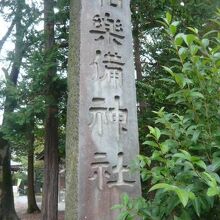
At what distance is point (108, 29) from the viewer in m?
5.33

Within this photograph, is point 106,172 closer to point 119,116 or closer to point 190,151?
point 119,116

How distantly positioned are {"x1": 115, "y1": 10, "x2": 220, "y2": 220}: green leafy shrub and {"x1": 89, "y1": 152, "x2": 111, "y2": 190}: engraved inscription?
2926mm

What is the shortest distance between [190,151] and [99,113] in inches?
129

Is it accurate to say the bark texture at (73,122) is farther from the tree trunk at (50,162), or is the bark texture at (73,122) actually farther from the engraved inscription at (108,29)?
the tree trunk at (50,162)

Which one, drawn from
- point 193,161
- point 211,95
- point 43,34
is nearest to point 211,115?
point 211,95

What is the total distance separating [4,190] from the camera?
14.6 metres

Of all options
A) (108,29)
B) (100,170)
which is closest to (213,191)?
(100,170)

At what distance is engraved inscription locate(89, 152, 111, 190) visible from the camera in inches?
187

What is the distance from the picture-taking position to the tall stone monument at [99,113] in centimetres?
471

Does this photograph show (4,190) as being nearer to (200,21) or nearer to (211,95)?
(200,21)

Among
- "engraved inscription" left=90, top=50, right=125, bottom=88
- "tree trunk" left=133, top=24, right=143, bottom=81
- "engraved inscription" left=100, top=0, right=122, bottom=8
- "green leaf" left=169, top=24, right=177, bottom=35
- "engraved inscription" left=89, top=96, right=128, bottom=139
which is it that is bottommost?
"green leaf" left=169, top=24, right=177, bottom=35

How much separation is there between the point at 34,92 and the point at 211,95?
22.6 feet

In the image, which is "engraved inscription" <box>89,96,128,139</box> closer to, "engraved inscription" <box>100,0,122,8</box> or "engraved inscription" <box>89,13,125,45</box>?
"engraved inscription" <box>89,13,125,45</box>

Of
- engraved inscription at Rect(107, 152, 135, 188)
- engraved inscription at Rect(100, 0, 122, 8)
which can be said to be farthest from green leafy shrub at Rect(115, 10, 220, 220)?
engraved inscription at Rect(100, 0, 122, 8)
